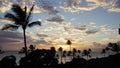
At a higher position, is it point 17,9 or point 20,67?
point 17,9

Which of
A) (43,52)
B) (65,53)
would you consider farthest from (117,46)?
→ (43,52)

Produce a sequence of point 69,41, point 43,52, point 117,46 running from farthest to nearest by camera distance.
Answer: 1. point 117,46
2. point 69,41
3. point 43,52

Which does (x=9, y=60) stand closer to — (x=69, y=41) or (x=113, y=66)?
(x=113, y=66)

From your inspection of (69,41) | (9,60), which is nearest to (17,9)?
(9,60)

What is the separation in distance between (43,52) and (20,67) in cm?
400

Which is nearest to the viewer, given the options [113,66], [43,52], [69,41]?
[113,66]

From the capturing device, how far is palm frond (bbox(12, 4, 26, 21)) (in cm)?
2488

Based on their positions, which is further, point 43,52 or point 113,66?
point 43,52

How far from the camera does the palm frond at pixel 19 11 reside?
2488cm

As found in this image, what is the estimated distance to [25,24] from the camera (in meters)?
25.1

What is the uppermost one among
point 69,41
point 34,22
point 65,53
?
point 34,22

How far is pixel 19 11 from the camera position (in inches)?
981

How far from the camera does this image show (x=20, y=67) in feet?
80.9

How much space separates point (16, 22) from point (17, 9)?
146cm
